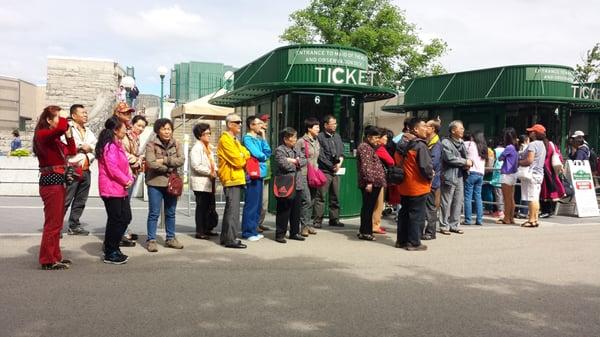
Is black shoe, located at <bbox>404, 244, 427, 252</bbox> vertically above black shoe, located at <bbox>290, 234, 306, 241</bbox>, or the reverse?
black shoe, located at <bbox>290, 234, 306, 241</bbox>

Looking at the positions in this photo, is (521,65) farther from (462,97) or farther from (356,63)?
(356,63)

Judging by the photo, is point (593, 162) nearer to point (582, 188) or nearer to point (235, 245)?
point (582, 188)

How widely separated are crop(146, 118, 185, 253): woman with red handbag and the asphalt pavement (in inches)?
14.4

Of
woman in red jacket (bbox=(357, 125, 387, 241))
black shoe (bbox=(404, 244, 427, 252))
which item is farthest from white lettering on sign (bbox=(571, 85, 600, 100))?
black shoe (bbox=(404, 244, 427, 252))

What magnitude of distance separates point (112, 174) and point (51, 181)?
65cm

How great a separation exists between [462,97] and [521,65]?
2150mm

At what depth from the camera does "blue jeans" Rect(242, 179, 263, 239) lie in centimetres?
754

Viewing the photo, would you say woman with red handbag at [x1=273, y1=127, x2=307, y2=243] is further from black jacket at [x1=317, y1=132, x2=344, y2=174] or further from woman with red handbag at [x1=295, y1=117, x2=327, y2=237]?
black jacket at [x1=317, y1=132, x2=344, y2=174]

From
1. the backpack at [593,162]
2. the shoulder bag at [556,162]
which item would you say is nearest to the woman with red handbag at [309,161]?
the shoulder bag at [556,162]

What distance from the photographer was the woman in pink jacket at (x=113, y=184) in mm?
6027

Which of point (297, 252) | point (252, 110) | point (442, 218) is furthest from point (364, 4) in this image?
point (297, 252)

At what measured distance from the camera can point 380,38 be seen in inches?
1236

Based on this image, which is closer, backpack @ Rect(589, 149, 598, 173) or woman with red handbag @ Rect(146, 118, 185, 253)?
woman with red handbag @ Rect(146, 118, 185, 253)

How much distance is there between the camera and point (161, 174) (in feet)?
22.4
